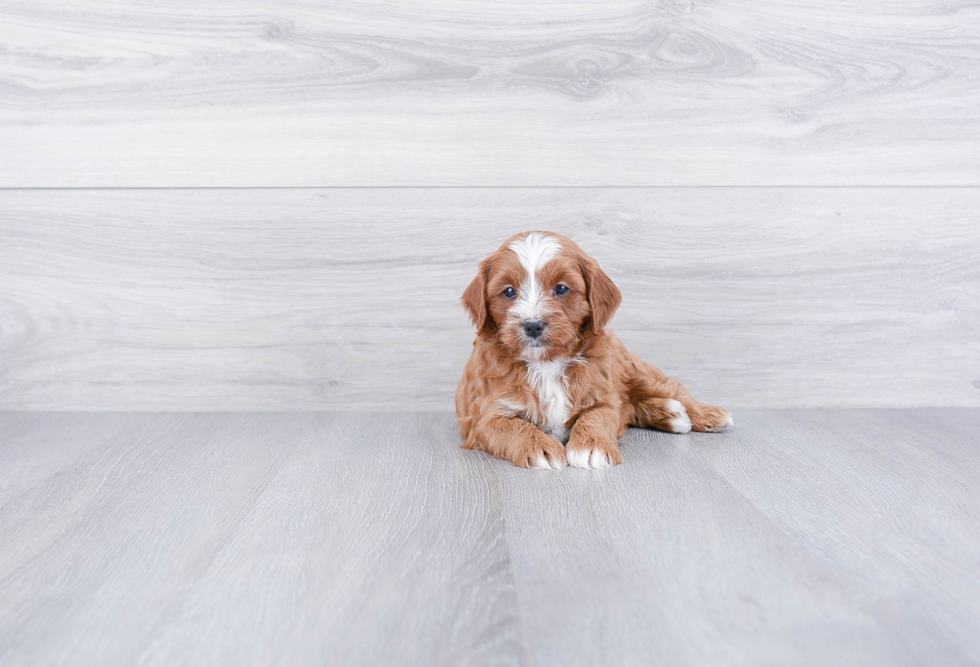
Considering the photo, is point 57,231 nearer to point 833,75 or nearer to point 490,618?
point 490,618

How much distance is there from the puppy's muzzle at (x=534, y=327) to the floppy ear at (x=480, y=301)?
159mm

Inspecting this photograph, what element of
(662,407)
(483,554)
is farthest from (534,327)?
(483,554)

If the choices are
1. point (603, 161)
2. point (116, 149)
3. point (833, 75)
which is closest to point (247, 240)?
point (116, 149)

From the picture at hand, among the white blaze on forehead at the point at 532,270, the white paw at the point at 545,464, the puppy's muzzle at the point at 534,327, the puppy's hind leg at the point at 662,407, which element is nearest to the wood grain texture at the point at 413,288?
the puppy's hind leg at the point at 662,407

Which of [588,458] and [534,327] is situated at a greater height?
[534,327]

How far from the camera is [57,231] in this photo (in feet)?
8.13

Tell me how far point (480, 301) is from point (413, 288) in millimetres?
607

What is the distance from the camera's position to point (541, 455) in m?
1.77

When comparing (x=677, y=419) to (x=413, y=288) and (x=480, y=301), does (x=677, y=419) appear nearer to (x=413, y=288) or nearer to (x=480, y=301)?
(x=480, y=301)

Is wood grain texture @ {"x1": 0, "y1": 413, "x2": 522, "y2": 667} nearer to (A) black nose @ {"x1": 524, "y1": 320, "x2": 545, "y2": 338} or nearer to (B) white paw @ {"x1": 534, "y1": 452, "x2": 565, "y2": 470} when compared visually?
(B) white paw @ {"x1": 534, "y1": 452, "x2": 565, "y2": 470}

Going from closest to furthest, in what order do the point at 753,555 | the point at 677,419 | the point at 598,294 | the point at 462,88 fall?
1. the point at 753,555
2. the point at 598,294
3. the point at 677,419
4. the point at 462,88

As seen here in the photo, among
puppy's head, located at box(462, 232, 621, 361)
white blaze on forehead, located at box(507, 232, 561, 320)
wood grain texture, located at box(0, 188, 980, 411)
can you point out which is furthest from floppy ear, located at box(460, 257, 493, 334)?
wood grain texture, located at box(0, 188, 980, 411)

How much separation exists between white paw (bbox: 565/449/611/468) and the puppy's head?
26cm

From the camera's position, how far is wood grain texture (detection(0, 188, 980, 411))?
8.04 feet
